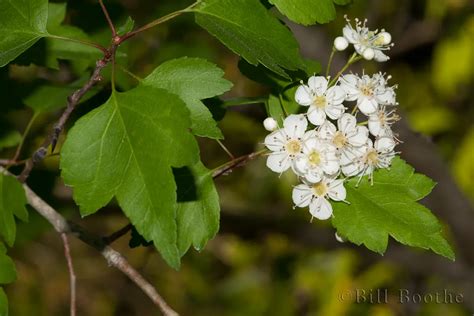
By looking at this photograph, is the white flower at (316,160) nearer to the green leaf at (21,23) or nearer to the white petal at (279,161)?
the white petal at (279,161)

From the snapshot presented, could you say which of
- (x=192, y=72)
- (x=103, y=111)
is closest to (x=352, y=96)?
(x=192, y=72)

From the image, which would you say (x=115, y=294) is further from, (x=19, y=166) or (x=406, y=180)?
(x=406, y=180)

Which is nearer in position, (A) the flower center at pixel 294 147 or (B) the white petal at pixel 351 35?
(A) the flower center at pixel 294 147

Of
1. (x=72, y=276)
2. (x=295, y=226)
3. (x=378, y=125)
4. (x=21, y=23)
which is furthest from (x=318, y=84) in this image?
(x=295, y=226)

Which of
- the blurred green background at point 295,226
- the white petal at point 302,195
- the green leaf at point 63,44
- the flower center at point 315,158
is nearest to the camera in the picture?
the flower center at point 315,158

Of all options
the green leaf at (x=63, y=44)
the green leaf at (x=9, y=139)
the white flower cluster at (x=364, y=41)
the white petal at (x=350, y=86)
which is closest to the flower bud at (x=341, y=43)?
the white flower cluster at (x=364, y=41)

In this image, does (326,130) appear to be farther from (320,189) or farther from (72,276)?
(72,276)
